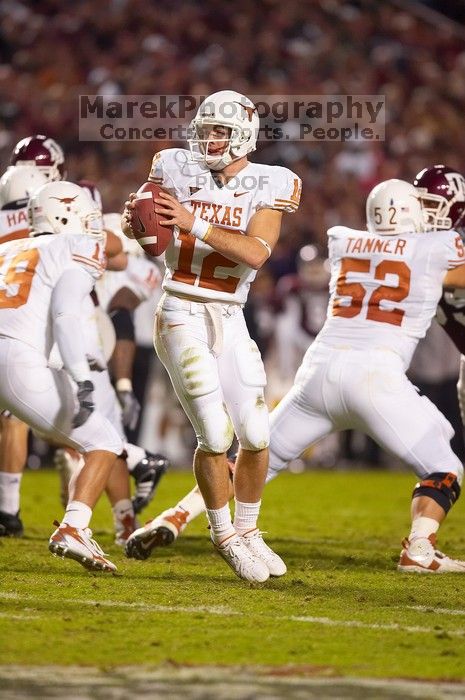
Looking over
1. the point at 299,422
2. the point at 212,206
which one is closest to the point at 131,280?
the point at 299,422

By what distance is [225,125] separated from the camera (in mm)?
4613

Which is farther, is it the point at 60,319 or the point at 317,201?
the point at 317,201

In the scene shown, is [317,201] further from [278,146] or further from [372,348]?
[372,348]

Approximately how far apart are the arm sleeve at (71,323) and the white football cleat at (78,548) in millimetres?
557

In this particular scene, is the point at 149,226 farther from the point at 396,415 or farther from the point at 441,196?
the point at 441,196

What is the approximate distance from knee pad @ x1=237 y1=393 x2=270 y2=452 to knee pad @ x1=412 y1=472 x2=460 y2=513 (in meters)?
0.75

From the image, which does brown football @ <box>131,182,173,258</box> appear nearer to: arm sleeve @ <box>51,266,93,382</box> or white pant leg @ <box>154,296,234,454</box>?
white pant leg @ <box>154,296,234,454</box>

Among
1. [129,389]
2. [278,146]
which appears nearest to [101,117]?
[278,146]

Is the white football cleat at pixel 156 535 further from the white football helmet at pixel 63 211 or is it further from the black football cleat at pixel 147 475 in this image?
the white football helmet at pixel 63 211

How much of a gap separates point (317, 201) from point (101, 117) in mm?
2381

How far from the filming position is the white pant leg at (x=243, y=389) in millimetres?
4598

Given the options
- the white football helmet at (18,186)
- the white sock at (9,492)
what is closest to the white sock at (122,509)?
the white sock at (9,492)

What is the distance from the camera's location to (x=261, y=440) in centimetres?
462

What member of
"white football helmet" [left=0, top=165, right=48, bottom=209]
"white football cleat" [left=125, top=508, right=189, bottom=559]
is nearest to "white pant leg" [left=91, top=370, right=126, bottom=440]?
"white football cleat" [left=125, top=508, right=189, bottom=559]
